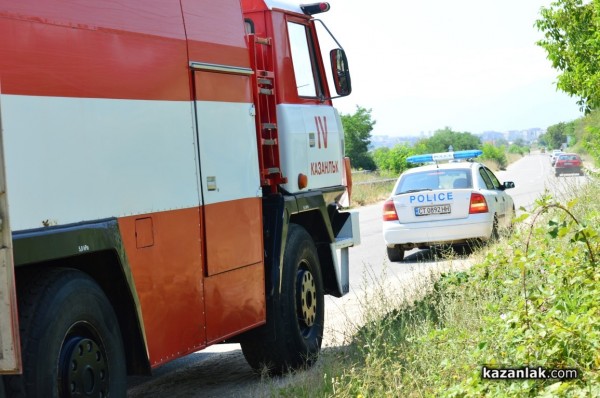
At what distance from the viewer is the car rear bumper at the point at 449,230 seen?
1580 cm

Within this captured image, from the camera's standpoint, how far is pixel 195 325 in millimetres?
6672

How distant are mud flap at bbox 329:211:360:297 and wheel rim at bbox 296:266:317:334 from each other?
75 cm

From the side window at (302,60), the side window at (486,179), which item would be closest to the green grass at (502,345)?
the side window at (302,60)

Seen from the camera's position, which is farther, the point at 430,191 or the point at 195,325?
the point at 430,191

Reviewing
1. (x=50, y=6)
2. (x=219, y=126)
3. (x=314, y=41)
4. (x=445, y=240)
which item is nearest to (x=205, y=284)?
(x=219, y=126)

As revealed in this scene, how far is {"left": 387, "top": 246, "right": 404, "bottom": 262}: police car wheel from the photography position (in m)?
16.7

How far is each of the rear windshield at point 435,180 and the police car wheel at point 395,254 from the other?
3.24ft

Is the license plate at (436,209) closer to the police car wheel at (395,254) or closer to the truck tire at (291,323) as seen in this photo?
the police car wheel at (395,254)

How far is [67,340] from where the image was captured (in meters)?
5.41

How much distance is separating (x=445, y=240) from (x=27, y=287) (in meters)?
11.2

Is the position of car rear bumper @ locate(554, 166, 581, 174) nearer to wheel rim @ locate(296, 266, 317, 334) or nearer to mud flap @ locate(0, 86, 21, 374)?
wheel rim @ locate(296, 266, 317, 334)

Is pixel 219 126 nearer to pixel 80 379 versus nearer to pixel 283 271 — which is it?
pixel 283 271

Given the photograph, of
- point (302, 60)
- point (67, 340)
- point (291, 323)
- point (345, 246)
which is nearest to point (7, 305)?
point (67, 340)
